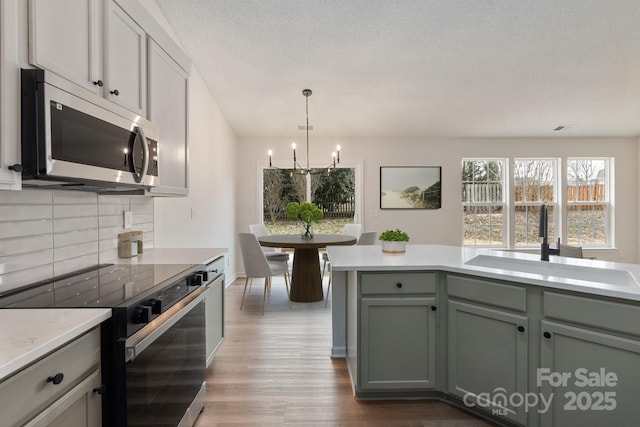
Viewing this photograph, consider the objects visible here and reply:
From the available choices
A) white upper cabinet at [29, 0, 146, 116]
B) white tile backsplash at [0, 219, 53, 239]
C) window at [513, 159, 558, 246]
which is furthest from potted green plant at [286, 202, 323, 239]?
window at [513, 159, 558, 246]

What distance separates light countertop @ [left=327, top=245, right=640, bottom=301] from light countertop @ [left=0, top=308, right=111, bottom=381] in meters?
1.25

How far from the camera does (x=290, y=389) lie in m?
2.34

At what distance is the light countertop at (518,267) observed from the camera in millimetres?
1630

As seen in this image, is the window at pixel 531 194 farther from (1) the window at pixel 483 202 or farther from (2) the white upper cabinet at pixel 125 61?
(2) the white upper cabinet at pixel 125 61

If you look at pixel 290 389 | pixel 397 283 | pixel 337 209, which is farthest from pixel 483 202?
pixel 290 389

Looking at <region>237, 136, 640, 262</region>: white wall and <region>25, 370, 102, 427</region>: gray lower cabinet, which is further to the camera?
<region>237, 136, 640, 262</region>: white wall

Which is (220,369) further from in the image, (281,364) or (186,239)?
(186,239)

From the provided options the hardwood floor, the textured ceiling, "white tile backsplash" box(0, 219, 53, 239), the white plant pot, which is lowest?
the hardwood floor

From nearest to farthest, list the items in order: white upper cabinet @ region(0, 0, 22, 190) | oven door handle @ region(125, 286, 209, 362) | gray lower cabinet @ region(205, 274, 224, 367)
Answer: white upper cabinet @ region(0, 0, 22, 190) < oven door handle @ region(125, 286, 209, 362) < gray lower cabinet @ region(205, 274, 224, 367)

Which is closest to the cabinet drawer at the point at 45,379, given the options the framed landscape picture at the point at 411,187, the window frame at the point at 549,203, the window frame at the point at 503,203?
the framed landscape picture at the point at 411,187

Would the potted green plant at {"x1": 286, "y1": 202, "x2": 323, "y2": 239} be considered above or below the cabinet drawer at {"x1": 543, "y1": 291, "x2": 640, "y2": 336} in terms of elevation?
above

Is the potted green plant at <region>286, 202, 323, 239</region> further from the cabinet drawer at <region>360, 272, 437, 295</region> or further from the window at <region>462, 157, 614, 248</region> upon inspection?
the window at <region>462, 157, 614, 248</region>

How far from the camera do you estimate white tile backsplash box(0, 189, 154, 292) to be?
155 centimetres

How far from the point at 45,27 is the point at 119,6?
0.64 metres
